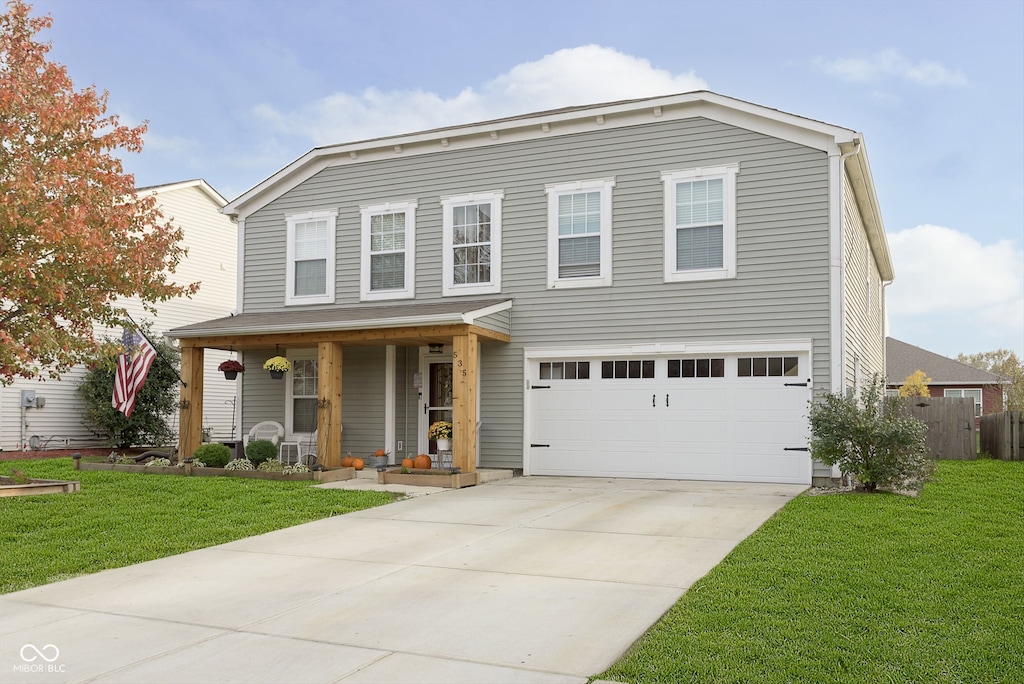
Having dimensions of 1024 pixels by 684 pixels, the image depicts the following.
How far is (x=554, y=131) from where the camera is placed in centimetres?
1484

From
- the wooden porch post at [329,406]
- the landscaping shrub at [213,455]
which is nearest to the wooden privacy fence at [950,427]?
the wooden porch post at [329,406]

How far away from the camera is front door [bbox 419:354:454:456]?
15.6 metres

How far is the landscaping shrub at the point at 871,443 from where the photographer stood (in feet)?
35.6

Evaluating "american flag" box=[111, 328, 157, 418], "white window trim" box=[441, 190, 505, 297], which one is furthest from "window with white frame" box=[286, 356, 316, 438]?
"white window trim" box=[441, 190, 505, 297]

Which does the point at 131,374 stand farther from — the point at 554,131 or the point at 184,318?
the point at 184,318

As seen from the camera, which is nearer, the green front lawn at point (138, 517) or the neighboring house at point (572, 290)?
the green front lawn at point (138, 517)

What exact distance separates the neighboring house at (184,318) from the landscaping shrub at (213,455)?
7287 millimetres

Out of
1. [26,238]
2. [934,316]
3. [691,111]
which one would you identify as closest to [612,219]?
[691,111]

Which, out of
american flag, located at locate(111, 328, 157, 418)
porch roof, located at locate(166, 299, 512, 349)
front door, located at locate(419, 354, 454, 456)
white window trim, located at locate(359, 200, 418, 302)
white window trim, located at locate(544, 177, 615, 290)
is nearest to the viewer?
porch roof, located at locate(166, 299, 512, 349)

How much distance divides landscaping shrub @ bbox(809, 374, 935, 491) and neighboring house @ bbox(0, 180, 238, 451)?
1553cm

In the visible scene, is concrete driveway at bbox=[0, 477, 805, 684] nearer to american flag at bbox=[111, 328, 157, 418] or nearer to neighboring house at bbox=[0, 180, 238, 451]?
american flag at bbox=[111, 328, 157, 418]

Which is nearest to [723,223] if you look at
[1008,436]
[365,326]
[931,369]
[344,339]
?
[365,326]

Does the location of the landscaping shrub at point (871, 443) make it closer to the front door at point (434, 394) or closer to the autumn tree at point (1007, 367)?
the front door at point (434, 394)

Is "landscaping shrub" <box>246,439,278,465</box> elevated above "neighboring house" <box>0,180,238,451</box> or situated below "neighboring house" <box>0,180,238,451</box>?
below
